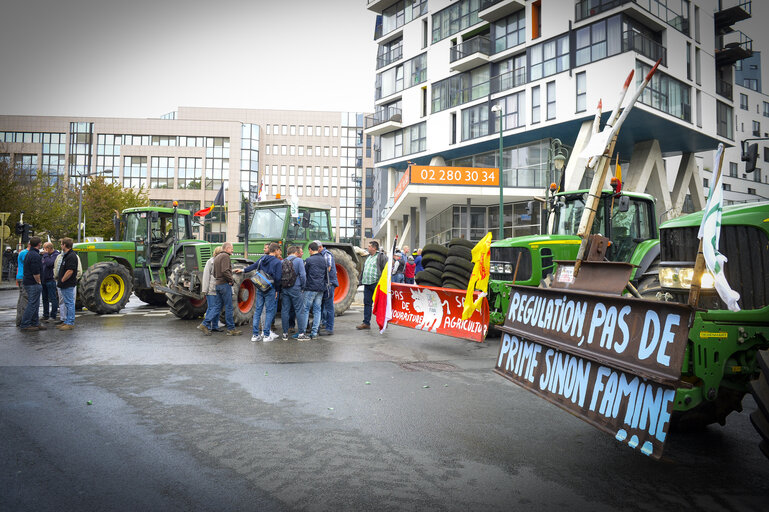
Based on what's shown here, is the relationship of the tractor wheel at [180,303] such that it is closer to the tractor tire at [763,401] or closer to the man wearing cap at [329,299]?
the man wearing cap at [329,299]

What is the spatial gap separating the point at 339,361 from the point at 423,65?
35.6 metres

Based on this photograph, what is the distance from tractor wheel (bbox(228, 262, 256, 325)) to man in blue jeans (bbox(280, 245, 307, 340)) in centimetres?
144

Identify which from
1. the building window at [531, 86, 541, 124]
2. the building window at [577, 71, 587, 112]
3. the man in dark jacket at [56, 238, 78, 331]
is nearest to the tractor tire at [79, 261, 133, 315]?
the man in dark jacket at [56, 238, 78, 331]

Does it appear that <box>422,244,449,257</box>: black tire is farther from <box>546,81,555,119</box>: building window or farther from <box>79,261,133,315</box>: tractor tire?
<box>546,81,555,119</box>: building window

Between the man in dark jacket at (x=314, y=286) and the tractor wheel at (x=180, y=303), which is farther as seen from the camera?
the tractor wheel at (x=180, y=303)

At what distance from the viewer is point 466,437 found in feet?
14.9

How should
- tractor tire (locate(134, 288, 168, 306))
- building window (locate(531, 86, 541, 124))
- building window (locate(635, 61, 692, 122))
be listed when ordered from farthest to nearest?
building window (locate(531, 86, 541, 124)) → building window (locate(635, 61, 692, 122)) → tractor tire (locate(134, 288, 168, 306))

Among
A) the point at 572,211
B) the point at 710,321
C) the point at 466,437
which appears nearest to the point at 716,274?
the point at 710,321

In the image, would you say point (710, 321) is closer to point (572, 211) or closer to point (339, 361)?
point (339, 361)

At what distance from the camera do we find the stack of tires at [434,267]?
11523 millimetres

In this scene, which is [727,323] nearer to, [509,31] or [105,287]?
[105,287]

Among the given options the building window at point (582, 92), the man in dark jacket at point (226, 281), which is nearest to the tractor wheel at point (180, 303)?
the man in dark jacket at point (226, 281)

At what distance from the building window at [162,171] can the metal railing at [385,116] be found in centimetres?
4322

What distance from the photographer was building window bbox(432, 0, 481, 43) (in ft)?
117
